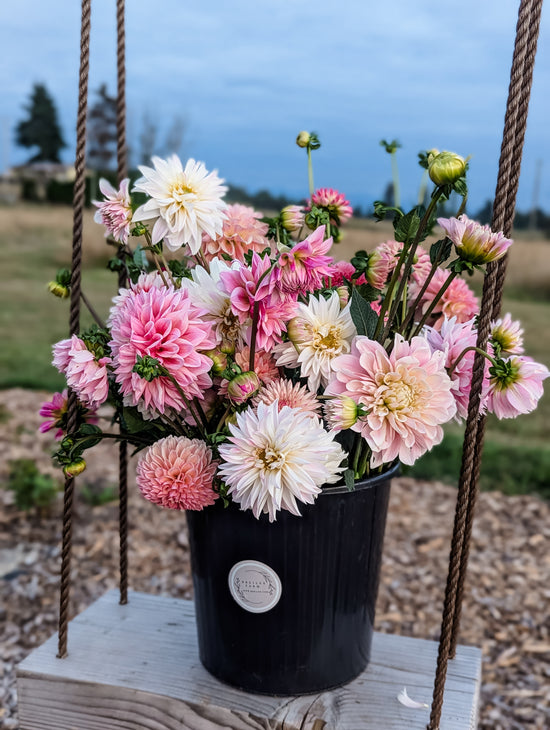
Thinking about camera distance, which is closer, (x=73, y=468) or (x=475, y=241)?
(x=475, y=241)

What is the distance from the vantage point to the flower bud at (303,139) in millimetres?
1088

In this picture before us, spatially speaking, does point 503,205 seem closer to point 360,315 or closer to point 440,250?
point 440,250

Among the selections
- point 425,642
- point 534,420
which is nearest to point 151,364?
point 425,642

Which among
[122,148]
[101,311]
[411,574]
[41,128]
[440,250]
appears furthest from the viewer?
[41,128]

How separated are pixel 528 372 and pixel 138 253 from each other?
645 millimetres

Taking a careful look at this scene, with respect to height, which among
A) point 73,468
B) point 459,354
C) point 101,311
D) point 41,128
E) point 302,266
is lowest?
point 101,311

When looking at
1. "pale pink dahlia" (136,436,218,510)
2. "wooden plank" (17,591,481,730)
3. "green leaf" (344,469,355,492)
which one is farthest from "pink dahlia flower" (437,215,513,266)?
"wooden plank" (17,591,481,730)

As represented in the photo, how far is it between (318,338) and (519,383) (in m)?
0.28

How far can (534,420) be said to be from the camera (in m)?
3.99

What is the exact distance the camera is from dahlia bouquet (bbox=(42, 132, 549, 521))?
2.85 ft

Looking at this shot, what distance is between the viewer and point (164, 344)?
34.9 inches

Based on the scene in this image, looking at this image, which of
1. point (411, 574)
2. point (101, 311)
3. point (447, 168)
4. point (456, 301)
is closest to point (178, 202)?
point (447, 168)

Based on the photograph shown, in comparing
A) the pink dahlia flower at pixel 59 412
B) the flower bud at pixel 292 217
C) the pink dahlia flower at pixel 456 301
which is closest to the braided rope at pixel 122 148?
the pink dahlia flower at pixel 59 412

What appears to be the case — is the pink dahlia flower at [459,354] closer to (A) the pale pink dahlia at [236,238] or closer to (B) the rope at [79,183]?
(A) the pale pink dahlia at [236,238]
